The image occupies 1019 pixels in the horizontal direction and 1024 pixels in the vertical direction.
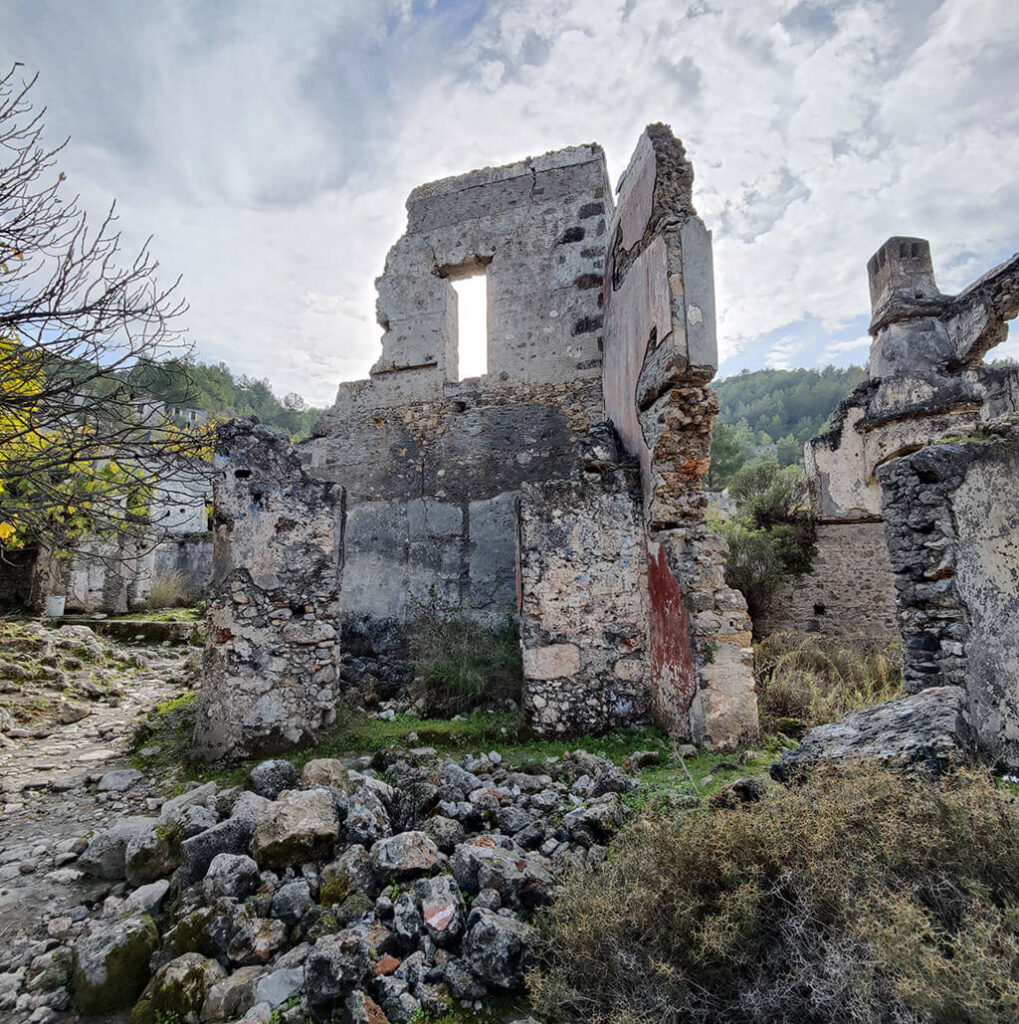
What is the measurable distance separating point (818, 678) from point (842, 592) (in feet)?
14.7

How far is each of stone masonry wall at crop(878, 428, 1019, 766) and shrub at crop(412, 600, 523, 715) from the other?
336 centimetres

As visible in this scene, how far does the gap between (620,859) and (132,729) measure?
17.4 feet

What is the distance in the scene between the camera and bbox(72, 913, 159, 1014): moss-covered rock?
240 cm

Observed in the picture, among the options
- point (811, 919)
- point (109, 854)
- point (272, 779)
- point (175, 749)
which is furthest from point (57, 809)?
point (811, 919)

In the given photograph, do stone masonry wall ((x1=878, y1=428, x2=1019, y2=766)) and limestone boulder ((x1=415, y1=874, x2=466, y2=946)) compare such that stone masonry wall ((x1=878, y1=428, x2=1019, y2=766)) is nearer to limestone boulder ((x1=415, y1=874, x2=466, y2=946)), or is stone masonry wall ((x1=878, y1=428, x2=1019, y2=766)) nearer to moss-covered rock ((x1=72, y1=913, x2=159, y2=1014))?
limestone boulder ((x1=415, y1=874, x2=466, y2=946))

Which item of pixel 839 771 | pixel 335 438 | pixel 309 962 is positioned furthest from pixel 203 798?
pixel 335 438

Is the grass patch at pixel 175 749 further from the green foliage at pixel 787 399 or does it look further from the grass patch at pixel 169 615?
the green foliage at pixel 787 399

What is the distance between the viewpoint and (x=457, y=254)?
8578mm

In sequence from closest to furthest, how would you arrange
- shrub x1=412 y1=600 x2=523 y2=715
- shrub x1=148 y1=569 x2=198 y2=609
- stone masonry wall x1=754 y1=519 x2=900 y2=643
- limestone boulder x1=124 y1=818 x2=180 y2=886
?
limestone boulder x1=124 y1=818 x2=180 y2=886, shrub x1=412 y1=600 x2=523 y2=715, stone masonry wall x1=754 y1=519 x2=900 y2=643, shrub x1=148 y1=569 x2=198 y2=609

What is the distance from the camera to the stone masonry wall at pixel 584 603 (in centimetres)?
525

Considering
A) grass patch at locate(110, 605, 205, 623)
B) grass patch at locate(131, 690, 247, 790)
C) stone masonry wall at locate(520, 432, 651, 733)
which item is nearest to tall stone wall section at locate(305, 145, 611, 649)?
stone masonry wall at locate(520, 432, 651, 733)

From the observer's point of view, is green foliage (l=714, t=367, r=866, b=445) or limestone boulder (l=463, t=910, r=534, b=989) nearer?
limestone boulder (l=463, t=910, r=534, b=989)

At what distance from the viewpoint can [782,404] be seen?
2168 inches

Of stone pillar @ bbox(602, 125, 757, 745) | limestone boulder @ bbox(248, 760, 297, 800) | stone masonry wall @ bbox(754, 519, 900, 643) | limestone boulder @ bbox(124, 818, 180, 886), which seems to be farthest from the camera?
stone masonry wall @ bbox(754, 519, 900, 643)
